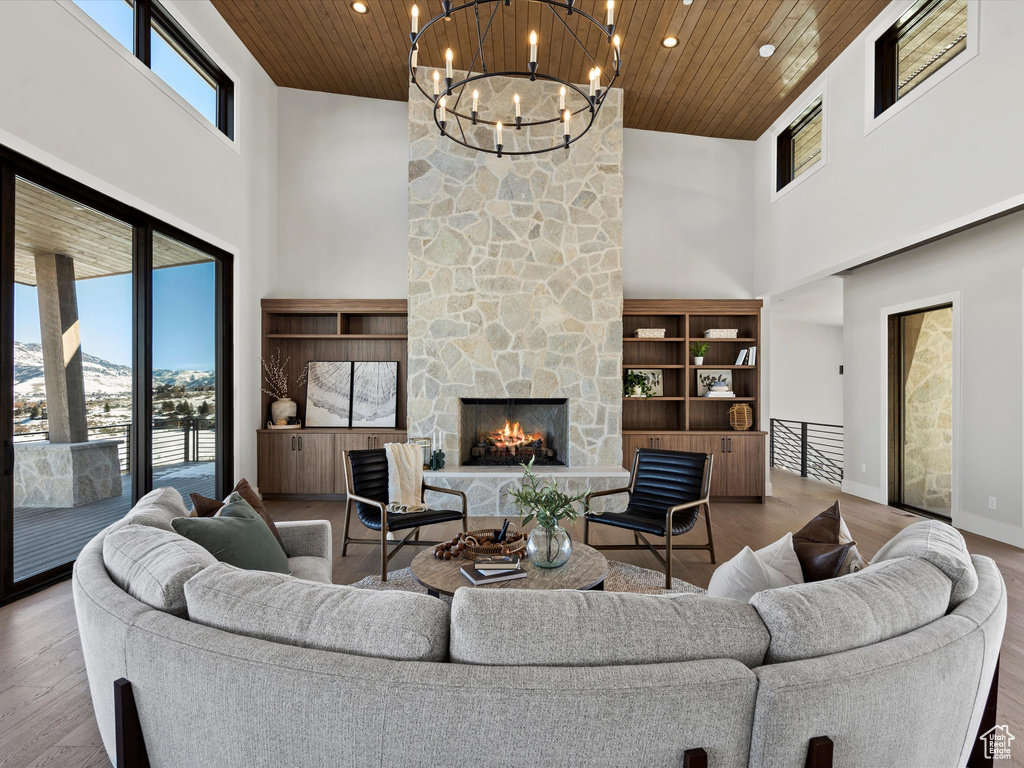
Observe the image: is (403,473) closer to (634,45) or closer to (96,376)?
(96,376)

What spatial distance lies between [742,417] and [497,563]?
4536mm

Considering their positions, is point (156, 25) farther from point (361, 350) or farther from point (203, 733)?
point (203, 733)

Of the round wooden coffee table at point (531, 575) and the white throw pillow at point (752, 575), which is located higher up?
the white throw pillow at point (752, 575)

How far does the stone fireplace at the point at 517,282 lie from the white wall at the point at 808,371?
6.65 m

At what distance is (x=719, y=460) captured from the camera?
604 cm

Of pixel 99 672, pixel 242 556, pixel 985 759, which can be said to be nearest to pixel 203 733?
pixel 99 672

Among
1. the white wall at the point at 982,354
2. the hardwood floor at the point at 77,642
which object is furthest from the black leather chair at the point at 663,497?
the white wall at the point at 982,354

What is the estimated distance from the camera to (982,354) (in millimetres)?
4738

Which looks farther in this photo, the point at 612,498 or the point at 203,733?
the point at 612,498

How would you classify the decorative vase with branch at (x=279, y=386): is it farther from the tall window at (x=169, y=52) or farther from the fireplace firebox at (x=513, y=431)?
the tall window at (x=169, y=52)

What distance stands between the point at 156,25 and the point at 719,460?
21.1 ft

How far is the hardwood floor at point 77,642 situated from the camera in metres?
1.96

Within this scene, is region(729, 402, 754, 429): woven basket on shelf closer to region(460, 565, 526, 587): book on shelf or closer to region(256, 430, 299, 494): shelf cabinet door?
region(460, 565, 526, 587): book on shelf

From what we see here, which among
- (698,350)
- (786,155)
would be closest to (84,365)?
(698,350)
